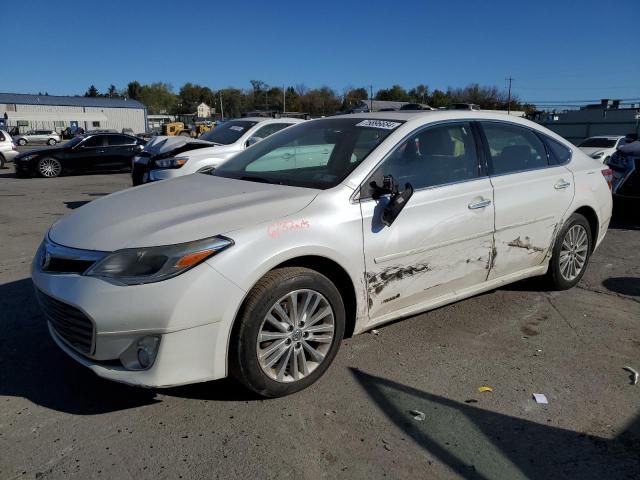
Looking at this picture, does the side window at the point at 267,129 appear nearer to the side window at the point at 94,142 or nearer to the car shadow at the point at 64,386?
the car shadow at the point at 64,386

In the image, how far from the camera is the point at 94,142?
17.7m

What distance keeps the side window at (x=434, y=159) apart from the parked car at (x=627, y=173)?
5.27 m

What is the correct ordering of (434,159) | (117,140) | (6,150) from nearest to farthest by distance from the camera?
(434,159)
(117,140)
(6,150)

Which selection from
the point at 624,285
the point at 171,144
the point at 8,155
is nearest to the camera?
the point at 624,285

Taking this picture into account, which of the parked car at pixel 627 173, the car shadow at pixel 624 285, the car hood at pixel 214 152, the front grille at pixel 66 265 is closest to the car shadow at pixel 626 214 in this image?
the parked car at pixel 627 173

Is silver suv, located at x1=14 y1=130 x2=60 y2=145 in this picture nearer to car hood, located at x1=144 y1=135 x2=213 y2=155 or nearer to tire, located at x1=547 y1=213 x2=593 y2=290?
car hood, located at x1=144 y1=135 x2=213 y2=155

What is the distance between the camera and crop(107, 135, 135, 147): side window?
18.0 meters

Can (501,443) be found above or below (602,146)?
below

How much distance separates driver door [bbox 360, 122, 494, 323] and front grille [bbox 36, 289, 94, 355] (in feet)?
5.33

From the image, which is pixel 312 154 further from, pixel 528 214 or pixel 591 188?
pixel 591 188

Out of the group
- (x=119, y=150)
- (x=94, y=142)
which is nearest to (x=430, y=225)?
(x=119, y=150)

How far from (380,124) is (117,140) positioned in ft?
54.0

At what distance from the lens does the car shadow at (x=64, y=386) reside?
298 cm

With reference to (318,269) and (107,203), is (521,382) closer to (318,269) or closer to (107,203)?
(318,269)
